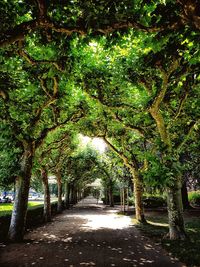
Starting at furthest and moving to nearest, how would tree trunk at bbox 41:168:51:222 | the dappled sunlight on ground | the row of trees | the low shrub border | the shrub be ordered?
the shrub → tree trunk at bbox 41:168:51:222 → the dappled sunlight on ground → the low shrub border → the row of trees

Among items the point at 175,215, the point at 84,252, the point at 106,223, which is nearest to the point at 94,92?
the point at 175,215

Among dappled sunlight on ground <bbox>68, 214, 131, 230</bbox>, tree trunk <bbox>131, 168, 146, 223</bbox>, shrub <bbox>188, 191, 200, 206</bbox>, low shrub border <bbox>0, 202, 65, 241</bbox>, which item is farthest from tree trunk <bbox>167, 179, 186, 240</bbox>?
shrub <bbox>188, 191, 200, 206</bbox>

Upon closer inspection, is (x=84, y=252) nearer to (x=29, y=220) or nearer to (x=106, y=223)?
(x=29, y=220)

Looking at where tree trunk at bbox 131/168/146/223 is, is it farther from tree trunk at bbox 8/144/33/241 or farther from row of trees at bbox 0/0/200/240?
tree trunk at bbox 8/144/33/241

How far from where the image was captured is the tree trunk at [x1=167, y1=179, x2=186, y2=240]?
12617 mm

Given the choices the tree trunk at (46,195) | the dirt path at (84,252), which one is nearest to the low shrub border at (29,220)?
the tree trunk at (46,195)

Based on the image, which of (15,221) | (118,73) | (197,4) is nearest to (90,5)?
(197,4)

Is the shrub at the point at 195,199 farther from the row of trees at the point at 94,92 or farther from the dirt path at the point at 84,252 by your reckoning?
the dirt path at the point at 84,252

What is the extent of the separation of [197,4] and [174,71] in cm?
715

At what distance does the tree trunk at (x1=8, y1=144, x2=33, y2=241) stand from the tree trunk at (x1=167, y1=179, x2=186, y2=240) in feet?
23.9

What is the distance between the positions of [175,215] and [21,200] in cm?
769

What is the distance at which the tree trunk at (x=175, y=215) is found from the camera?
12617 millimetres

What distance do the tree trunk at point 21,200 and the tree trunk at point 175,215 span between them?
7283 millimetres

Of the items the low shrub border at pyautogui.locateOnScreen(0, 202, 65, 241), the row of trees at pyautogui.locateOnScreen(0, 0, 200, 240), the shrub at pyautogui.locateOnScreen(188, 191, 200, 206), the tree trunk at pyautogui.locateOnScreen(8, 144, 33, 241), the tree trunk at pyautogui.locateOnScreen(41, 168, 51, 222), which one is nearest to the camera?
the row of trees at pyautogui.locateOnScreen(0, 0, 200, 240)
